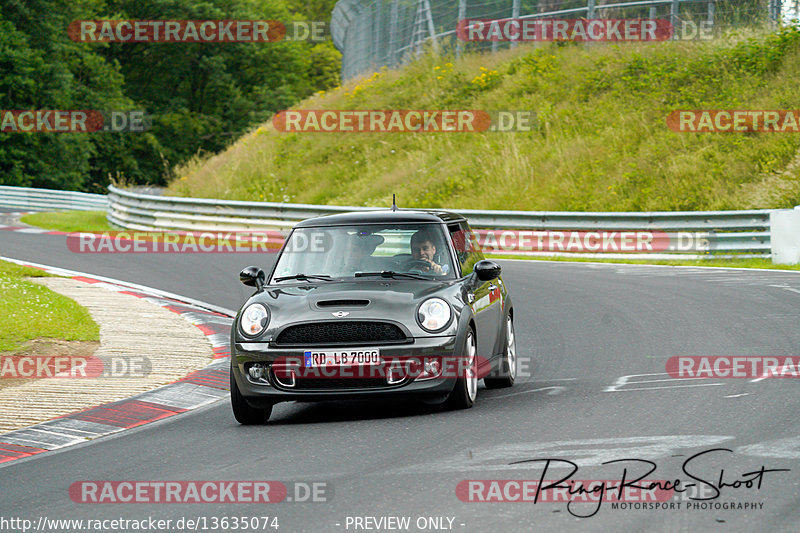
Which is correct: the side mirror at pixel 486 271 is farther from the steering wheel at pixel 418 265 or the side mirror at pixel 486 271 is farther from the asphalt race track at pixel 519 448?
the asphalt race track at pixel 519 448

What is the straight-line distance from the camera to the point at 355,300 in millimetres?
8320

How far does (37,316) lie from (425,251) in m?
6.07

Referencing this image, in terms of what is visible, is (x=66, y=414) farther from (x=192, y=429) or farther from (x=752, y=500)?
(x=752, y=500)

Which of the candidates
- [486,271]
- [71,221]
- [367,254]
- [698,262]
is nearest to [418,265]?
[367,254]

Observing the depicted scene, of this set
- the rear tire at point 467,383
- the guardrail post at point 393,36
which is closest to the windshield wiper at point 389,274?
the rear tire at point 467,383

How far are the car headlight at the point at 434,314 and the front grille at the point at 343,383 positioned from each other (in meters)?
0.53

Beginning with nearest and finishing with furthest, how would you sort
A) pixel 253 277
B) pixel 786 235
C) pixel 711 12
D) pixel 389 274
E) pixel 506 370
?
pixel 389 274 → pixel 253 277 → pixel 506 370 → pixel 786 235 → pixel 711 12

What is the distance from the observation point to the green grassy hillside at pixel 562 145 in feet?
85.7

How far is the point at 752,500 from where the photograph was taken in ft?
18.1

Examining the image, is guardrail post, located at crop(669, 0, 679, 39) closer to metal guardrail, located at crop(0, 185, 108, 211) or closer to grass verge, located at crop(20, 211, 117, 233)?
grass verge, located at crop(20, 211, 117, 233)

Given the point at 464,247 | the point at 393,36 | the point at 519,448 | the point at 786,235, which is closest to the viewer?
the point at 519,448

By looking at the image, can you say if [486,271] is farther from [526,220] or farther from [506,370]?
[526,220]

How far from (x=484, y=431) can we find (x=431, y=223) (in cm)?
248

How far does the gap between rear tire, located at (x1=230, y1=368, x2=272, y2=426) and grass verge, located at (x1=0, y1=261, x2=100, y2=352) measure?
4014 mm
